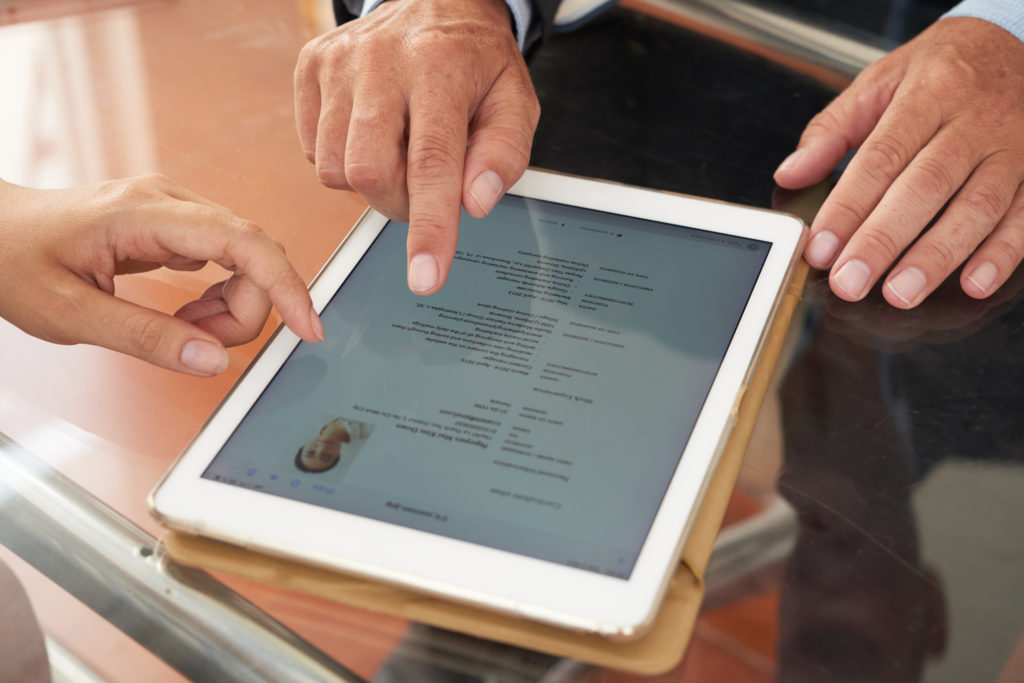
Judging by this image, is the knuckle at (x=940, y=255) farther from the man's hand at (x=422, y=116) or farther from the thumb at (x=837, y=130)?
the man's hand at (x=422, y=116)

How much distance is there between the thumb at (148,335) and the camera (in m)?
0.55

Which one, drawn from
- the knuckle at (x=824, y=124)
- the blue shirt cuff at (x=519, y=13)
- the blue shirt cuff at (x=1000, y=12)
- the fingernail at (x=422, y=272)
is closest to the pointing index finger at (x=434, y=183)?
the fingernail at (x=422, y=272)

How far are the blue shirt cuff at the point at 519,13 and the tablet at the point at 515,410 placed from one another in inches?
10.8

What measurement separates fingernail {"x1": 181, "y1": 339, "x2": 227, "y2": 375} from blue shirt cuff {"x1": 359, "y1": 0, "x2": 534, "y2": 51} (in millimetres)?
429

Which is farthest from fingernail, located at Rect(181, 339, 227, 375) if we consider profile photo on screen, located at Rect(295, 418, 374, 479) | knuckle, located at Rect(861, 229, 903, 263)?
knuckle, located at Rect(861, 229, 903, 263)

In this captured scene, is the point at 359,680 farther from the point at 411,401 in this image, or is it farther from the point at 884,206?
the point at 884,206

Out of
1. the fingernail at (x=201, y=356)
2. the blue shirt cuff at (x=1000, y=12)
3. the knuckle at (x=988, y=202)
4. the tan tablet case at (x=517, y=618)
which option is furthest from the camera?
the blue shirt cuff at (x=1000, y=12)

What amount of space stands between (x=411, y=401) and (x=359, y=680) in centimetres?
16

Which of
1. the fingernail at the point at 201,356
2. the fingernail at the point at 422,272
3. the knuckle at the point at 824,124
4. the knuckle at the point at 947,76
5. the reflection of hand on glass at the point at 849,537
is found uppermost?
the knuckle at the point at 947,76

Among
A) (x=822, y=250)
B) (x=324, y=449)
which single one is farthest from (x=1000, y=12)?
(x=324, y=449)

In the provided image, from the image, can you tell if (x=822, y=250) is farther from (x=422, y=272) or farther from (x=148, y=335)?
(x=148, y=335)

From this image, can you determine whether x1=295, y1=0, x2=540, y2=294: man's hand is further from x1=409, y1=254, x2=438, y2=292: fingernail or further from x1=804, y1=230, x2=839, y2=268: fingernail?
x1=804, y1=230, x2=839, y2=268: fingernail

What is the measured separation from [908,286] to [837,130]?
0.19 metres

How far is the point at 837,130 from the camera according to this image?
744 millimetres
